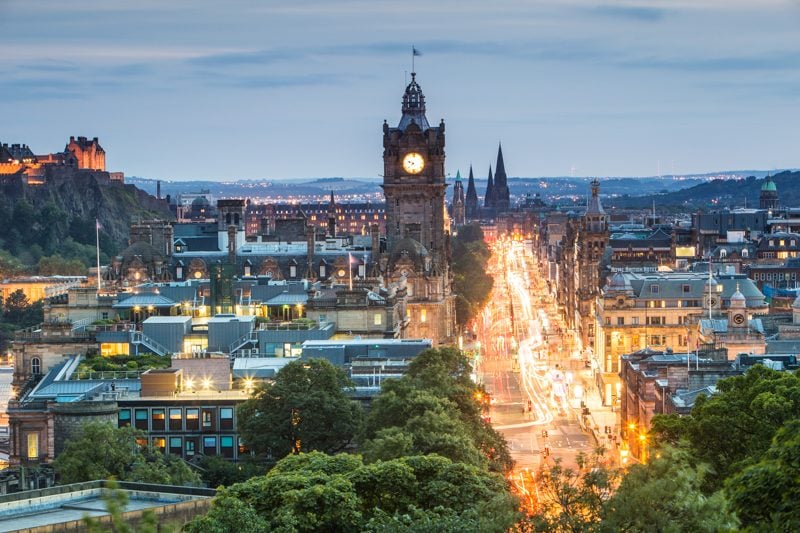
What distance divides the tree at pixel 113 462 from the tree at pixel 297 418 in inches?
268

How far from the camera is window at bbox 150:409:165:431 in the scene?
102062 millimetres

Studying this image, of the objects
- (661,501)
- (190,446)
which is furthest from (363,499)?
(190,446)

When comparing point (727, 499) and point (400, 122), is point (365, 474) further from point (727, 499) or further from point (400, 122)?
point (400, 122)

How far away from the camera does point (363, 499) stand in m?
66.9

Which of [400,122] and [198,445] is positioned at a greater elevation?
[400,122]

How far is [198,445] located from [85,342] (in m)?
25.0

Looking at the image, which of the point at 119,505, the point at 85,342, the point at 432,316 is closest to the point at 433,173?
the point at 432,316

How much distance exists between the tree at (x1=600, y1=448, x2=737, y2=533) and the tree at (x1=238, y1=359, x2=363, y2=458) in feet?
134

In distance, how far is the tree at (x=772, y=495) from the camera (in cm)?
4144

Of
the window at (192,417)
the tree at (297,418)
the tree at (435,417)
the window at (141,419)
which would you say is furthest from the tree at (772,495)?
the window at (141,419)

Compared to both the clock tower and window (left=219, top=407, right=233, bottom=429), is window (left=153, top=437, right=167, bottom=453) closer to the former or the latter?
window (left=219, top=407, right=233, bottom=429)

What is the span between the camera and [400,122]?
18838 cm

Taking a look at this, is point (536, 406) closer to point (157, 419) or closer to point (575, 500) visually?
point (157, 419)

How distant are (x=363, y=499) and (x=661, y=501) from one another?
17.6 metres
